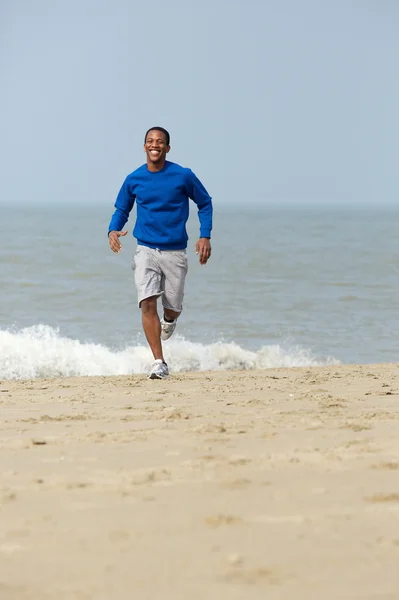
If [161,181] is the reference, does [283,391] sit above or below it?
below

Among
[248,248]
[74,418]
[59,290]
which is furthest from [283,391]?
[248,248]

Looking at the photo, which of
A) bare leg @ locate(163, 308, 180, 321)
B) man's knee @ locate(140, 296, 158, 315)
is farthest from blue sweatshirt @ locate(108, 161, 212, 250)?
bare leg @ locate(163, 308, 180, 321)

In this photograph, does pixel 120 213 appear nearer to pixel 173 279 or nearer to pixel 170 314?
pixel 173 279

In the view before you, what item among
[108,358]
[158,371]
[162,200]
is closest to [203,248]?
[162,200]

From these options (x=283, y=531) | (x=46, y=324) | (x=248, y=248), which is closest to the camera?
(x=283, y=531)

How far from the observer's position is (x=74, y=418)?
4.93 meters

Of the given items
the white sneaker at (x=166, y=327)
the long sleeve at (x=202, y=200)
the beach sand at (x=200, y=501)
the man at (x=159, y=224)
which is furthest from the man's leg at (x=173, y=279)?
the beach sand at (x=200, y=501)

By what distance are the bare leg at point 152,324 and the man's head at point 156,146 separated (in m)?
0.96

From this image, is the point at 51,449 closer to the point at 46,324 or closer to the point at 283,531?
the point at 283,531

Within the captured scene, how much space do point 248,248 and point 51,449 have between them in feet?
100

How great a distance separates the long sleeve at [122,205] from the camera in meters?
7.03

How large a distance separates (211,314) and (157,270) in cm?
884

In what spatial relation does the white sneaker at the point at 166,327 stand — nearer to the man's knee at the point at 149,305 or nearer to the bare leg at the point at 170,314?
the bare leg at the point at 170,314

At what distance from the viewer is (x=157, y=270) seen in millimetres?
Result: 7039
